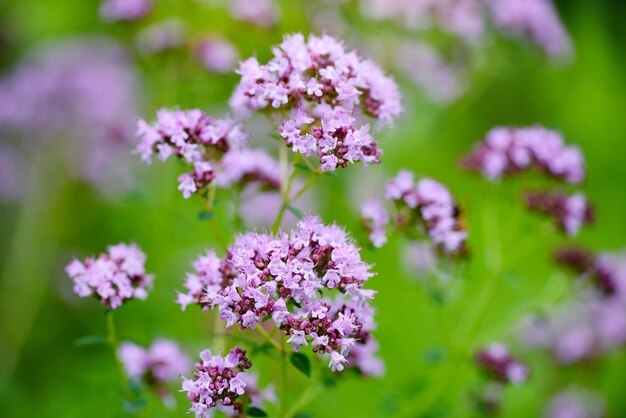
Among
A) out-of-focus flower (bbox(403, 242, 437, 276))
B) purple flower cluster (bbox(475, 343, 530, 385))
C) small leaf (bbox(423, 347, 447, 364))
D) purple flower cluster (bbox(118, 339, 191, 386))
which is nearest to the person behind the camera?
purple flower cluster (bbox(118, 339, 191, 386))

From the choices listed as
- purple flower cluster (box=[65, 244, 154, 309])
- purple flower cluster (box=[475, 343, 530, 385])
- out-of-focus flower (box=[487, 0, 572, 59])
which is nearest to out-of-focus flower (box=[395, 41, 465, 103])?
out-of-focus flower (box=[487, 0, 572, 59])

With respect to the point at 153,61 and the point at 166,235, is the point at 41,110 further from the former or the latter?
the point at 166,235

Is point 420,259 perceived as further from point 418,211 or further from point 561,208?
point 418,211

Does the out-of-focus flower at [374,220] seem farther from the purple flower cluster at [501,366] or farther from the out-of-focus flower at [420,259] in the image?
the purple flower cluster at [501,366]

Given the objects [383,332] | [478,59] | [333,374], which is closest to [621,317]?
[383,332]

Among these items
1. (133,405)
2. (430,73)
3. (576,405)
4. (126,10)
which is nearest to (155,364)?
(133,405)

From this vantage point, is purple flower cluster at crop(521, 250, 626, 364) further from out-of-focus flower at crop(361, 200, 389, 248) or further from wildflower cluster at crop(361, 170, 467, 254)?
out-of-focus flower at crop(361, 200, 389, 248)
